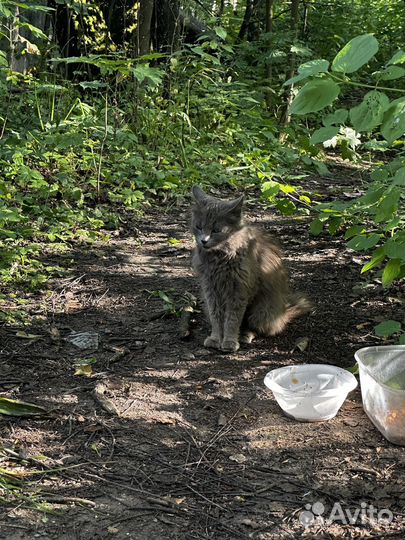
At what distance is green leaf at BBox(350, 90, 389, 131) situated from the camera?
2.64 meters

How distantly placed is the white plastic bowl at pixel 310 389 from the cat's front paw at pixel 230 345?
72 centimetres

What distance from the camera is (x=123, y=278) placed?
5523 millimetres

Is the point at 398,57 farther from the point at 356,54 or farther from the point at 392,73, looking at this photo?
the point at 356,54

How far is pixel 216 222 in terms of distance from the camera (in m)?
4.60

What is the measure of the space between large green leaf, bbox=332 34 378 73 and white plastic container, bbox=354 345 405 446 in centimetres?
143

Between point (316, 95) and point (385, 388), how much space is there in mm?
1352

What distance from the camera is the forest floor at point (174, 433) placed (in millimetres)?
2705

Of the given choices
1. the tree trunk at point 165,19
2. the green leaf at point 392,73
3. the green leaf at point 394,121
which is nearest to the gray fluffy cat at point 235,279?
the green leaf at point 394,121

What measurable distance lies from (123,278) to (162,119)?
12.0ft

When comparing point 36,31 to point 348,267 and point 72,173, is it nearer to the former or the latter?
point 72,173

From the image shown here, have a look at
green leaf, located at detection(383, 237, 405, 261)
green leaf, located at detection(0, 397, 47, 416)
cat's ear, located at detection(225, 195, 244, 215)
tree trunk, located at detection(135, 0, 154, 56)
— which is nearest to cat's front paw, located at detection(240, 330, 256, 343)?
cat's ear, located at detection(225, 195, 244, 215)

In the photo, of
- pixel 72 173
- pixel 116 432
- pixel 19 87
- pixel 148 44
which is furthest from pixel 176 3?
pixel 116 432

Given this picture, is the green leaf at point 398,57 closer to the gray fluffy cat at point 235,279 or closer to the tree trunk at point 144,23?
the gray fluffy cat at point 235,279

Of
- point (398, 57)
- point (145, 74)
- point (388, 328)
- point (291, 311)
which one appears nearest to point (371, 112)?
point (398, 57)
